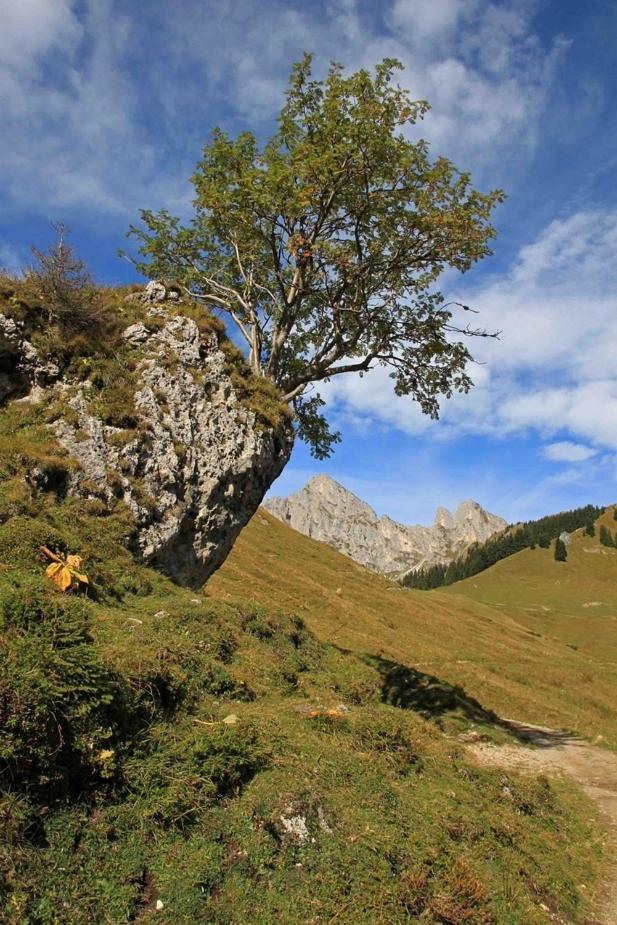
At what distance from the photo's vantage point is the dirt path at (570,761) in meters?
18.1

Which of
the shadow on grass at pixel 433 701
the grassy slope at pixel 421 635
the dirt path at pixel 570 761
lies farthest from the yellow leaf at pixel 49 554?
the dirt path at pixel 570 761

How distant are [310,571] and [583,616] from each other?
111 m

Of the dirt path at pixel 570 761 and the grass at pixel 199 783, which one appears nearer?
the grass at pixel 199 783

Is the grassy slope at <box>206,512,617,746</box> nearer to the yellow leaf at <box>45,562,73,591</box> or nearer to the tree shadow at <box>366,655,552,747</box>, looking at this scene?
the tree shadow at <box>366,655,552,747</box>

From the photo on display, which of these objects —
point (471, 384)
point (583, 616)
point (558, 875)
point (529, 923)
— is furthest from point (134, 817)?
point (583, 616)

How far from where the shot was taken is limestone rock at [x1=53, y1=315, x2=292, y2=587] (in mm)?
16422

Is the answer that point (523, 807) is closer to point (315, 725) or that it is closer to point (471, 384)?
point (315, 725)

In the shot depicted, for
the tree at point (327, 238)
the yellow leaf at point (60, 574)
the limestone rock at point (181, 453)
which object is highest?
the tree at point (327, 238)

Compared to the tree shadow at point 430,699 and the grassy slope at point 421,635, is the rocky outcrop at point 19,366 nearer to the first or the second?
the grassy slope at point 421,635

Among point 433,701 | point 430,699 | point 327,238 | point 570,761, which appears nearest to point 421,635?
point 433,701

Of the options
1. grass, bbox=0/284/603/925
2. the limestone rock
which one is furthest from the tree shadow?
the limestone rock

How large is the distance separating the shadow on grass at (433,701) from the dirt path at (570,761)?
336mm

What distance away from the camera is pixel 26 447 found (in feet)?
50.0

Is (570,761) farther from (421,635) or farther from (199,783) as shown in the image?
(421,635)
